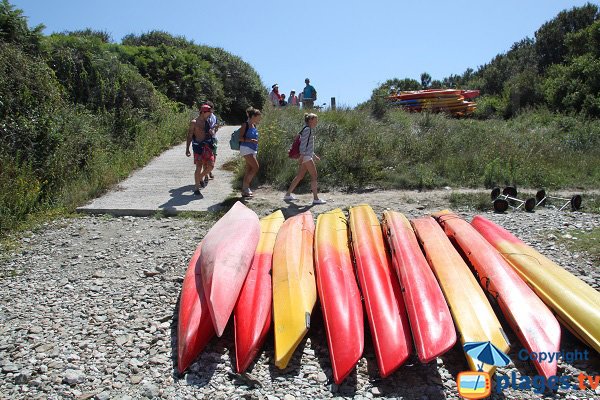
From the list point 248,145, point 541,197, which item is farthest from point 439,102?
point 248,145

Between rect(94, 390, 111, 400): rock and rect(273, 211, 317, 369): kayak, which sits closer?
rect(94, 390, 111, 400): rock

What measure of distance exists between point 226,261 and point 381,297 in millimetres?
1650

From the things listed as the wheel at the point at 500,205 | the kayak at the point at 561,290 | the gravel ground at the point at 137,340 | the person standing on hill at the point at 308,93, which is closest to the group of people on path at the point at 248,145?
the gravel ground at the point at 137,340

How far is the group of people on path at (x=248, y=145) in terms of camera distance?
824cm

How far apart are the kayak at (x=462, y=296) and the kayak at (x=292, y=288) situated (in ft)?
4.36

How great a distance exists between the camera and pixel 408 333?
4258 millimetres

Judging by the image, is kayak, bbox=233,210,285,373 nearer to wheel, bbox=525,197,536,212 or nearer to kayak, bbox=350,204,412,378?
kayak, bbox=350,204,412,378

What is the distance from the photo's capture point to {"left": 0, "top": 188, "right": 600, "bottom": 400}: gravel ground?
3.89 meters

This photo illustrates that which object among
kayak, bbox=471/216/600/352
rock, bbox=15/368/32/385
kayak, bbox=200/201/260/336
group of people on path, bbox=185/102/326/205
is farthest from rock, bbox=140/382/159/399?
group of people on path, bbox=185/102/326/205

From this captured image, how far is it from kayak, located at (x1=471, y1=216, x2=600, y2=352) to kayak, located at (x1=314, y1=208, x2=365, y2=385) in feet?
5.95

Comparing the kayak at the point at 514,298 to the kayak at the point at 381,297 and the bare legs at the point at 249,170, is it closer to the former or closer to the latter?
the kayak at the point at 381,297

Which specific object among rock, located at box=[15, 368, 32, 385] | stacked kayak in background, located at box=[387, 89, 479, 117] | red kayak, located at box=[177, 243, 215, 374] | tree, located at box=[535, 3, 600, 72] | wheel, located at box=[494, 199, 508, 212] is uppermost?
tree, located at box=[535, 3, 600, 72]

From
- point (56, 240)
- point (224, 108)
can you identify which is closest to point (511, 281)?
point (56, 240)

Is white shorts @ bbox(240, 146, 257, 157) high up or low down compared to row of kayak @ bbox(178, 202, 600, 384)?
up
